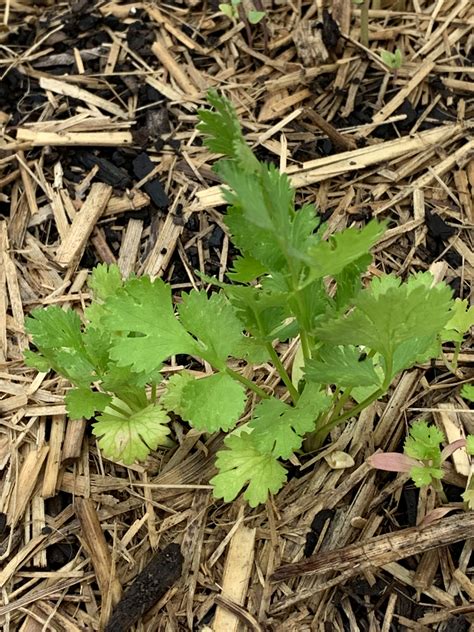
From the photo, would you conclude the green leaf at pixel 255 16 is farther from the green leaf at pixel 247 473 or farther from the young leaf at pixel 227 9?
the green leaf at pixel 247 473

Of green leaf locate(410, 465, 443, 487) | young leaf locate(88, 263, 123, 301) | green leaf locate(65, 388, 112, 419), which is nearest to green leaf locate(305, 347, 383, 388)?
green leaf locate(410, 465, 443, 487)

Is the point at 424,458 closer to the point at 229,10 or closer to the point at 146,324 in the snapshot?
the point at 146,324

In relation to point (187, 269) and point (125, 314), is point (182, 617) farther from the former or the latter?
point (187, 269)

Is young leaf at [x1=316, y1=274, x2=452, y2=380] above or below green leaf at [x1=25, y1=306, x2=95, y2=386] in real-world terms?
above

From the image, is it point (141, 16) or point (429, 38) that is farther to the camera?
point (141, 16)

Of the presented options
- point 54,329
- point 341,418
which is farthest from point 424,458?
point 54,329

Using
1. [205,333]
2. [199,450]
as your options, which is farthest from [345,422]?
[205,333]

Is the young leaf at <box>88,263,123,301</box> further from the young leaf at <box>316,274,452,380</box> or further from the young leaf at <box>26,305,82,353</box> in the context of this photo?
the young leaf at <box>316,274,452,380</box>
